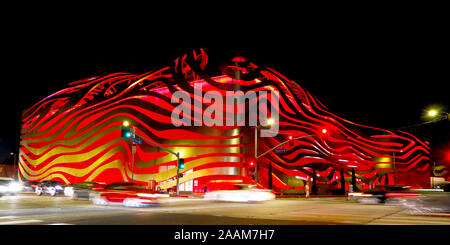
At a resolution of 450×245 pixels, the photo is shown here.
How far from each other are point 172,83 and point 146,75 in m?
6.41

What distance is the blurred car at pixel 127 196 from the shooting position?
68.4ft

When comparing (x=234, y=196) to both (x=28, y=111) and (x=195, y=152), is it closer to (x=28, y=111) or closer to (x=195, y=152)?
(x=195, y=152)

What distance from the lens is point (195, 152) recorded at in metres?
50.9

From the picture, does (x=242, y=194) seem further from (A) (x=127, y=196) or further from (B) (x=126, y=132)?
(B) (x=126, y=132)

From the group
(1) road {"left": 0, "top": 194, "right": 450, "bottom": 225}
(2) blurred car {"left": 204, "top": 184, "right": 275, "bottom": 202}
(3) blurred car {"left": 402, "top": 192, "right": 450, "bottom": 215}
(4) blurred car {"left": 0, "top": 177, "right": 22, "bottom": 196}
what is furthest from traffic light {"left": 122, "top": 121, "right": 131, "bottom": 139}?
(3) blurred car {"left": 402, "top": 192, "right": 450, "bottom": 215}

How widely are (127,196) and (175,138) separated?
32249 mm

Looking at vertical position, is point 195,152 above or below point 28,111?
below

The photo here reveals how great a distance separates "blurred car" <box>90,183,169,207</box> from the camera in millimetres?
20844

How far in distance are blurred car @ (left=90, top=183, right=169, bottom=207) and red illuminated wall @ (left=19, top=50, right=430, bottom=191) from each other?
1961cm

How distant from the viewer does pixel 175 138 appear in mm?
53375

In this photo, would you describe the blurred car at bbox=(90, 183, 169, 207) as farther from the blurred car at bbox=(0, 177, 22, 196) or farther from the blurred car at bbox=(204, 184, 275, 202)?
the blurred car at bbox=(0, 177, 22, 196)

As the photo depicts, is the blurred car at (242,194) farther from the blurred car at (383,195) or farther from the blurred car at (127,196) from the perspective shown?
the blurred car at (383,195)
